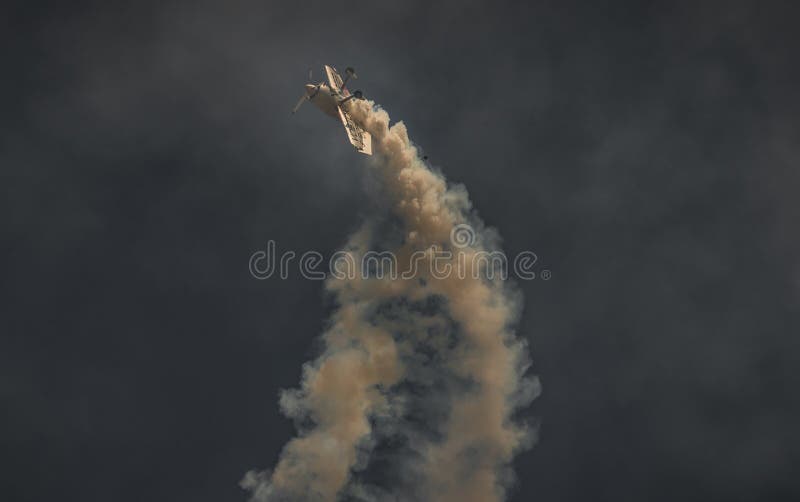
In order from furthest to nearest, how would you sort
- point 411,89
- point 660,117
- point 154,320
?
point 660,117 < point 411,89 < point 154,320

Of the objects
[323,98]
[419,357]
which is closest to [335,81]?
[323,98]

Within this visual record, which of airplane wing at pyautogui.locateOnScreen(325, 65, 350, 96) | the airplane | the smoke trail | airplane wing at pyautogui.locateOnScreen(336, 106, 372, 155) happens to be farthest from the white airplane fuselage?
the smoke trail

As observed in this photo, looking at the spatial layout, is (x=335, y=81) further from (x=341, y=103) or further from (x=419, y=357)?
(x=419, y=357)

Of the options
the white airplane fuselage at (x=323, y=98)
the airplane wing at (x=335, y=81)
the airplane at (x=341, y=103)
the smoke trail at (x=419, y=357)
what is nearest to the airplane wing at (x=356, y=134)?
the airplane at (x=341, y=103)

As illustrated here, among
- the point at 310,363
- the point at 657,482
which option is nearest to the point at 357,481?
the point at 310,363

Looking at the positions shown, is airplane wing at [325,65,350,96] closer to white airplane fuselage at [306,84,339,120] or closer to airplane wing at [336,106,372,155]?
white airplane fuselage at [306,84,339,120]

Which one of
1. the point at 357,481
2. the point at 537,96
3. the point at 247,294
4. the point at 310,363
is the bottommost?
the point at 357,481

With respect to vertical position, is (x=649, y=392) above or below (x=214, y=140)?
below

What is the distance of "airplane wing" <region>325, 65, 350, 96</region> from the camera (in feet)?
319

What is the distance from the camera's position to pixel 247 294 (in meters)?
128

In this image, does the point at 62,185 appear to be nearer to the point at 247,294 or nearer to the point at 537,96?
the point at 247,294

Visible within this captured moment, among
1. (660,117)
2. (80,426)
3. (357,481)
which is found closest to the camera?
(357,481)

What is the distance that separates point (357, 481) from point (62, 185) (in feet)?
258

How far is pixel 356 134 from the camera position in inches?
3777
